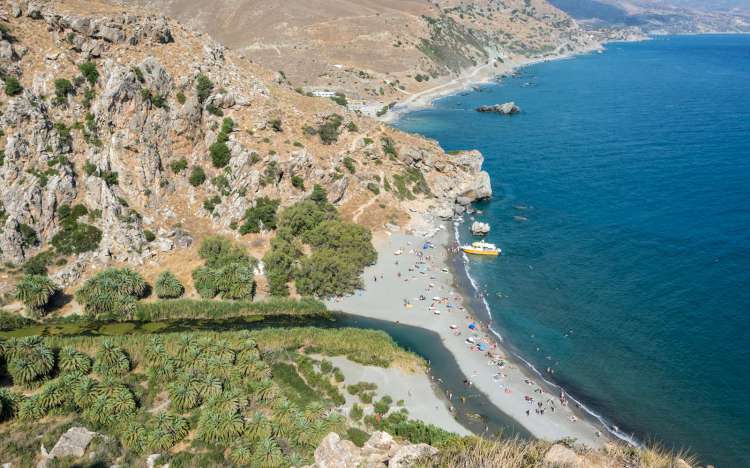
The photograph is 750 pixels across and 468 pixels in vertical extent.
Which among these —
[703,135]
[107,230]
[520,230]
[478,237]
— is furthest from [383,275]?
[703,135]

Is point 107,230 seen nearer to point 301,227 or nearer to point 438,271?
point 301,227

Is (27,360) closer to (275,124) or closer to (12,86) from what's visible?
(12,86)

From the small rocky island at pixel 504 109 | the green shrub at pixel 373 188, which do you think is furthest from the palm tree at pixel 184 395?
the small rocky island at pixel 504 109

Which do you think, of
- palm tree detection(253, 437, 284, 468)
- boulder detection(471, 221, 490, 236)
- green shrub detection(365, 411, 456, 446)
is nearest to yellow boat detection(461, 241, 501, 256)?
boulder detection(471, 221, 490, 236)

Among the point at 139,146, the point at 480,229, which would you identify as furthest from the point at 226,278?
the point at 480,229

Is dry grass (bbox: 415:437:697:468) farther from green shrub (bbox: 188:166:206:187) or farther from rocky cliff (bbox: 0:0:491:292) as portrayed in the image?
green shrub (bbox: 188:166:206:187)

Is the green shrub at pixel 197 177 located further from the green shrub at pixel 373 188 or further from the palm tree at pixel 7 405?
the palm tree at pixel 7 405
